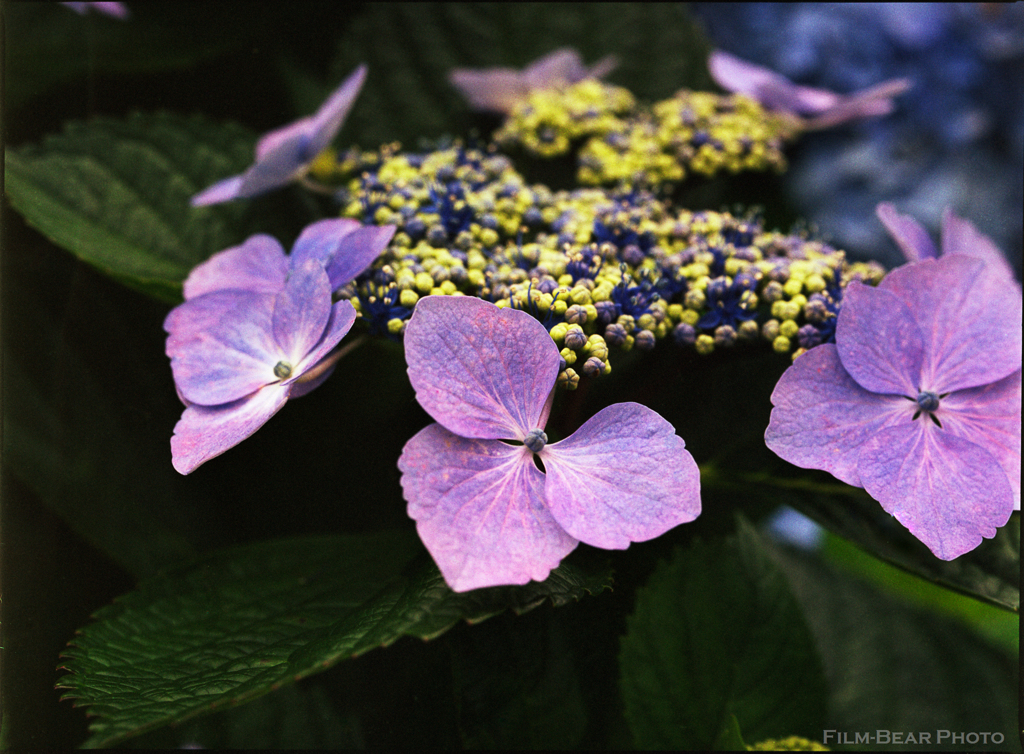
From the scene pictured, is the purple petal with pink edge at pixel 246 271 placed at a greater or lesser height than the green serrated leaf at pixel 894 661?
greater

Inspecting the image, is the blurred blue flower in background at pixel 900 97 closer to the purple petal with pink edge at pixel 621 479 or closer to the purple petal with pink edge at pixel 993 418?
the purple petal with pink edge at pixel 993 418

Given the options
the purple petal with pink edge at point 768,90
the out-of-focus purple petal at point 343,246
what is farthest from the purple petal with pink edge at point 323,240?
the purple petal with pink edge at point 768,90

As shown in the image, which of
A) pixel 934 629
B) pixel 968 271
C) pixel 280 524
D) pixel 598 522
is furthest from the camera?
pixel 934 629

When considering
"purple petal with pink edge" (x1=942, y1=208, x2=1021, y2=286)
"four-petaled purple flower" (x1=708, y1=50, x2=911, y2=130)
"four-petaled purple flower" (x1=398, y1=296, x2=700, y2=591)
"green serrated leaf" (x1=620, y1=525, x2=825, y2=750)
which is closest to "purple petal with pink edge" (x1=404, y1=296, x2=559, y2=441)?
"four-petaled purple flower" (x1=398, y1=296, x2=700, y2=591)

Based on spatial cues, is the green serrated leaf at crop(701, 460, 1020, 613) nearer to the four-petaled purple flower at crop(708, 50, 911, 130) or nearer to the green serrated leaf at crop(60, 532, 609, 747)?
the green serrated leaf at crop(60, 532, 609, 747)

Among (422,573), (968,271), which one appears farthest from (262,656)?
(968,271)

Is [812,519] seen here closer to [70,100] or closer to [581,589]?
[581,589]
